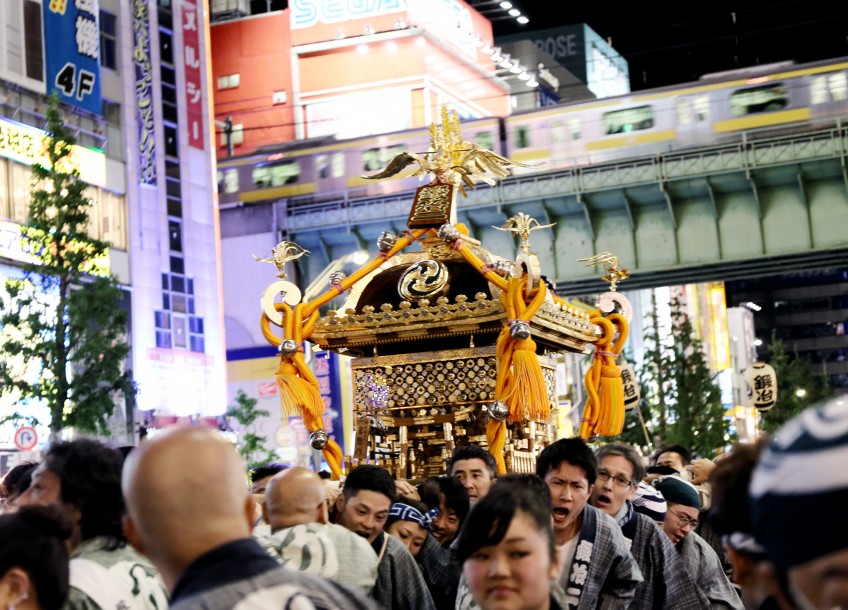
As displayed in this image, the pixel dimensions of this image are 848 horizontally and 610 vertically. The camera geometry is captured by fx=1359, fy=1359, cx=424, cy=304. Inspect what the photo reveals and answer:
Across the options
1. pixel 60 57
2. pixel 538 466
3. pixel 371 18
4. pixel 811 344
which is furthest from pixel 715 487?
pixel 811 344

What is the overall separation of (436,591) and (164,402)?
26.6 metres

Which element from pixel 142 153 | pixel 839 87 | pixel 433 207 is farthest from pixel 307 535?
pixel 142 153

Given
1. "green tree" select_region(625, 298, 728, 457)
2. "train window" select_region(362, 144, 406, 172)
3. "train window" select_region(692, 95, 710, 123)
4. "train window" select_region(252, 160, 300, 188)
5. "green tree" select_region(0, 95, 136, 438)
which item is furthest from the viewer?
"train window" select_region(252, 160, 300, 188)

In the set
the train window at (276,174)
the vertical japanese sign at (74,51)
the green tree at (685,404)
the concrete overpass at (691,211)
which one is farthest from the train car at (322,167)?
the green tree at (685,404)

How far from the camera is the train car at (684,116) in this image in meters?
32.2

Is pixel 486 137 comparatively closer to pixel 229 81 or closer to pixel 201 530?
pixel 229 81

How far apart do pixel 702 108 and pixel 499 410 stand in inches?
1035

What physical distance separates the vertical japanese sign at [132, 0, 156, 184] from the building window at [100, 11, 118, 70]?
20.8 inches

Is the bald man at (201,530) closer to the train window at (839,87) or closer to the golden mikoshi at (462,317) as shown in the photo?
the golden mikoshi at (462,317)

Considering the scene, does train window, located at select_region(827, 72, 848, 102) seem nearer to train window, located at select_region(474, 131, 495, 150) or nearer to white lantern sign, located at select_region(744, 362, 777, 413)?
train window, located at select_region(474, 131, 495, 150)

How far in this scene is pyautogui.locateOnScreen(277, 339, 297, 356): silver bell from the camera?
33.4ft

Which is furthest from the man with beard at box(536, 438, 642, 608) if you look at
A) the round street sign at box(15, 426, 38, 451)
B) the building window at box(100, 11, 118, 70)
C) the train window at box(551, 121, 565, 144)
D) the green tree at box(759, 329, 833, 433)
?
the green tree at box(759, 329, 833, 433)

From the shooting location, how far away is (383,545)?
6141 millimetres

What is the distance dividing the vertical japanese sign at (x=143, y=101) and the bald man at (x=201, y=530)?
106ft
